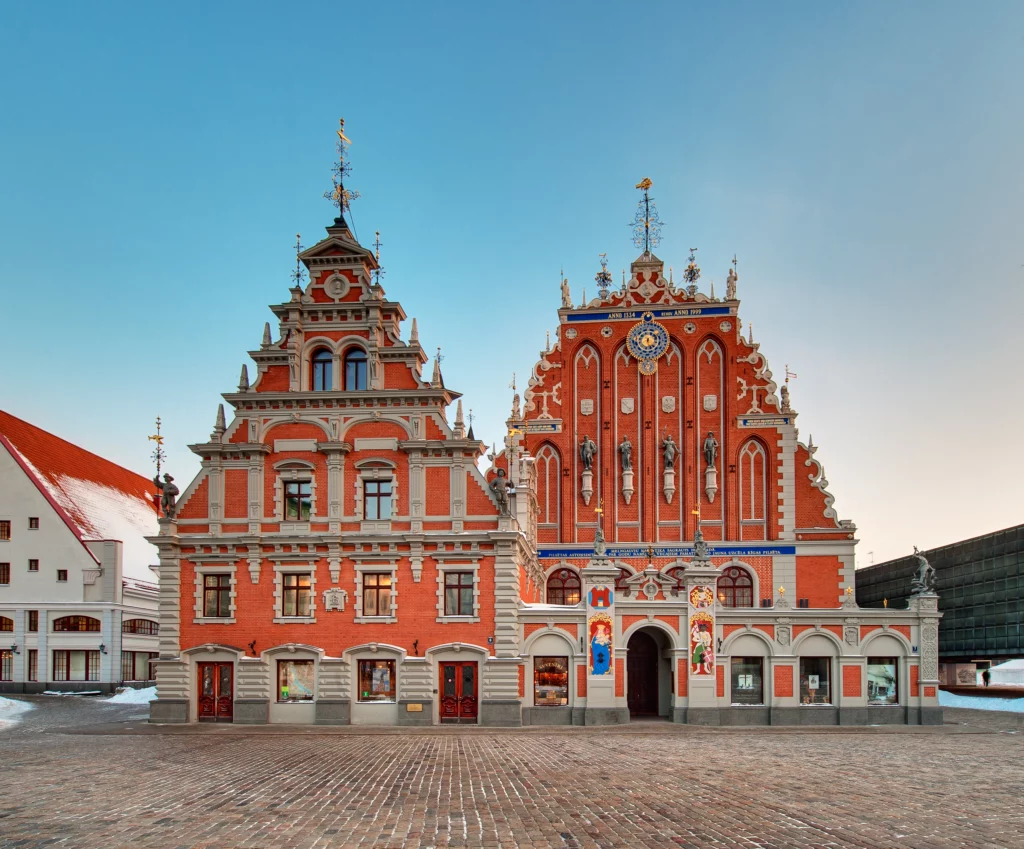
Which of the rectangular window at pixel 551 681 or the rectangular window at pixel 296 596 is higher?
the rectangular window at pixel 296 596

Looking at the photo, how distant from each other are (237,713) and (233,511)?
7.07 m

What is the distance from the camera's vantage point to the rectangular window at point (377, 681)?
33375 millimetres

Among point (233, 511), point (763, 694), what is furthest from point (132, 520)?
point (763, 694)

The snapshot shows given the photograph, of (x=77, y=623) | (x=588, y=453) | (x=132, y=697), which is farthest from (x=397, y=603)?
(x=77, y=623)

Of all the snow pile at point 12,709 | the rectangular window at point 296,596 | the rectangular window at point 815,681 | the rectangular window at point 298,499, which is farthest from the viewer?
the snow pile at point 12,709

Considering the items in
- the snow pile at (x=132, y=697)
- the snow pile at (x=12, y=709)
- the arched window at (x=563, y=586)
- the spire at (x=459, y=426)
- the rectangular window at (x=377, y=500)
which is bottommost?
the snow pile at (x=132, y=697)

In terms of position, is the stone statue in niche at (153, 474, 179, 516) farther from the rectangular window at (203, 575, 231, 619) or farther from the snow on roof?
the snow on roof

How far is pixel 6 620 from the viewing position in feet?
176

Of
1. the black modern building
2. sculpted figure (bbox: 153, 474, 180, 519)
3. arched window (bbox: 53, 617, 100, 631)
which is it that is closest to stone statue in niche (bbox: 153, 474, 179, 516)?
sculpted figure (bbox: 153, 474, 180, 519)

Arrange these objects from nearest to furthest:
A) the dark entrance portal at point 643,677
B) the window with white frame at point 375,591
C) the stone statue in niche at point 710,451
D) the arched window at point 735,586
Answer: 1. the window with white frame at point 375,591
2. the dark entrance portal at point 643,677
3. the arched window at point 735,586
4. the stone statue in niche at point 710,451

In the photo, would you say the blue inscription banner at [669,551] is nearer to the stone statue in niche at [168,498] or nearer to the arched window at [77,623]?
the stone statue in niche at [168,498]

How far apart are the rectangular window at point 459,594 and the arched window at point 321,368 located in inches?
330

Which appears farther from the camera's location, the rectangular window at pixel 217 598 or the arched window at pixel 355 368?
the arched window at pixel 355 368

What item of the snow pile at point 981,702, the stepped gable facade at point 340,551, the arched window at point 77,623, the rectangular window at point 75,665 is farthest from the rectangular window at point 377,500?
the snow pile at point 981,702
